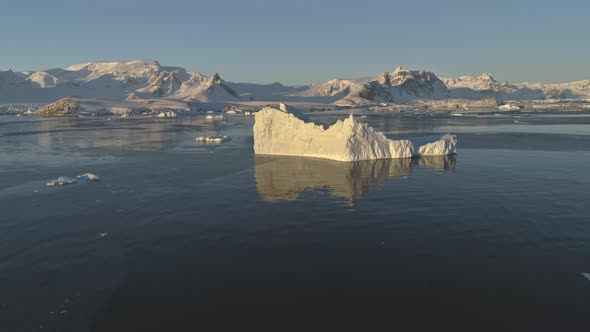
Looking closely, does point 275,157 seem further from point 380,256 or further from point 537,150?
point 537,150

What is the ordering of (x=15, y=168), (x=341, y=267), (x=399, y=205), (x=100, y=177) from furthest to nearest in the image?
(x=15, y=168) → (x=100, y=177) → (x=399, y=205) → (x=341, y=267)

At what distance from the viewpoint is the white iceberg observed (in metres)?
39.4

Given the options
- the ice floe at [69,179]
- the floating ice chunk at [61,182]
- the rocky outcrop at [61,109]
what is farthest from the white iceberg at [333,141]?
the rocky outcrop at [61,109]

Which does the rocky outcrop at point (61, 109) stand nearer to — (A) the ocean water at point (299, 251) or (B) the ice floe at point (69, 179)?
(A) the ocean water at point (299, 251)

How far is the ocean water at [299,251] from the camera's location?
40.3ft

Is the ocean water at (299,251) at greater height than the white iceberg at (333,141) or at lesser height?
lesser

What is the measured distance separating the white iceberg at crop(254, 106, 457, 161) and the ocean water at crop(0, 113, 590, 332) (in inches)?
252

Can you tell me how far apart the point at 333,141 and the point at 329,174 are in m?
8.35

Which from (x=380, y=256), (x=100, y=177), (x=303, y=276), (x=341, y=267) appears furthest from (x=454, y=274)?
(x=100, y=177)

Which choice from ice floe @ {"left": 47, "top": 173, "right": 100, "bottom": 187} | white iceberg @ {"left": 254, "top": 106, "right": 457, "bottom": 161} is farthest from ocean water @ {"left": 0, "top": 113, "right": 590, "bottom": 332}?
white iceberg @ {"left": 254, "top": 106, "right": 457, "bottom": 161}

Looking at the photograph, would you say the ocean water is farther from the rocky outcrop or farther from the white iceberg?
the rocky outcrop

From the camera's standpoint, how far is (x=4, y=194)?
27812 millimetres

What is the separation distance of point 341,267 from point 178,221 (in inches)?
396

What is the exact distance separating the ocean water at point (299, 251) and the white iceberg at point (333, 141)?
6.40 metres
